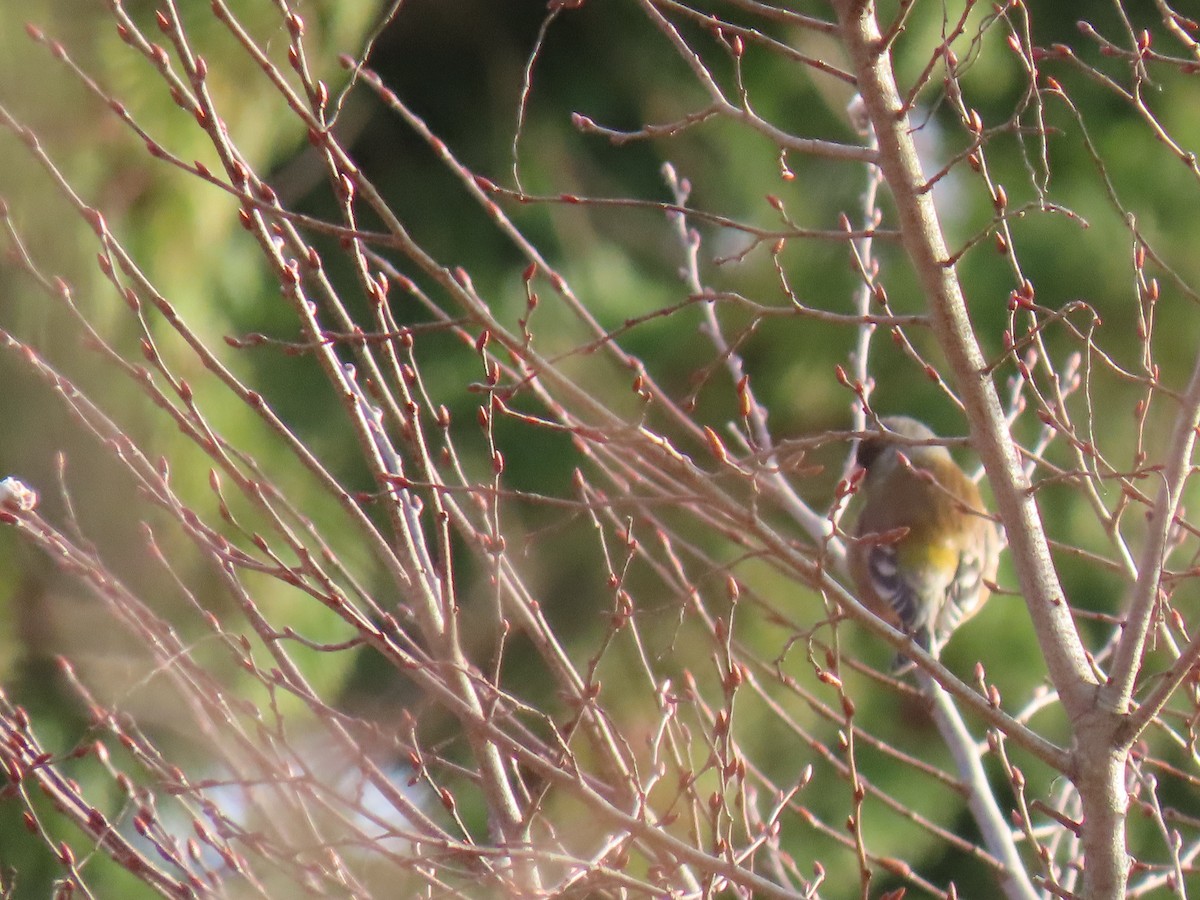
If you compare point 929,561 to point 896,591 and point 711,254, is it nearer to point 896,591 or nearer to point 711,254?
point 896,591

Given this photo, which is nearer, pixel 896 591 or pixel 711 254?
pixel 896 591

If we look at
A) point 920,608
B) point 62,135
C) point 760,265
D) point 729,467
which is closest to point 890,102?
point 729,467

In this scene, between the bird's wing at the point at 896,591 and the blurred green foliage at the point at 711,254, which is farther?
the blurred green foliage at the point at 711,254

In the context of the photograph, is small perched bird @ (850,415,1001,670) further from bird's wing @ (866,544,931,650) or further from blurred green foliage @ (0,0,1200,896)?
Result: blurred green foliage @ (0,0,1200,896)

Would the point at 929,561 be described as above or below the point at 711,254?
below

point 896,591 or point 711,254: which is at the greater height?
point 711,254

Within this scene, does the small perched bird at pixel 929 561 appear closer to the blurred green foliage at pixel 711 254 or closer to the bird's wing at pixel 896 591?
the bird's wing at pixel 896 591

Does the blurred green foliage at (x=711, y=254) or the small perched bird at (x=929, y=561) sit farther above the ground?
the blurred green foliage at (x=711, y=254)

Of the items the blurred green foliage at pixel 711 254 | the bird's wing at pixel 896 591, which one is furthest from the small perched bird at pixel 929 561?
the blurred green foliage at pixel 711 254

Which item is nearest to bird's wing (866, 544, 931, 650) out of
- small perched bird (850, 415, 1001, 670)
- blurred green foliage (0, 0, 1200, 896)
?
small perched bird (850, 415, 1001, 670)

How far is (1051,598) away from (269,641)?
97cm

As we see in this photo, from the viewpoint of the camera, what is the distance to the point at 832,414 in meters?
6.25

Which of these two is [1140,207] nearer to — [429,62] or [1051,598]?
[429,62]

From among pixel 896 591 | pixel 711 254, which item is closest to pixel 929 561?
pixel 896 591
